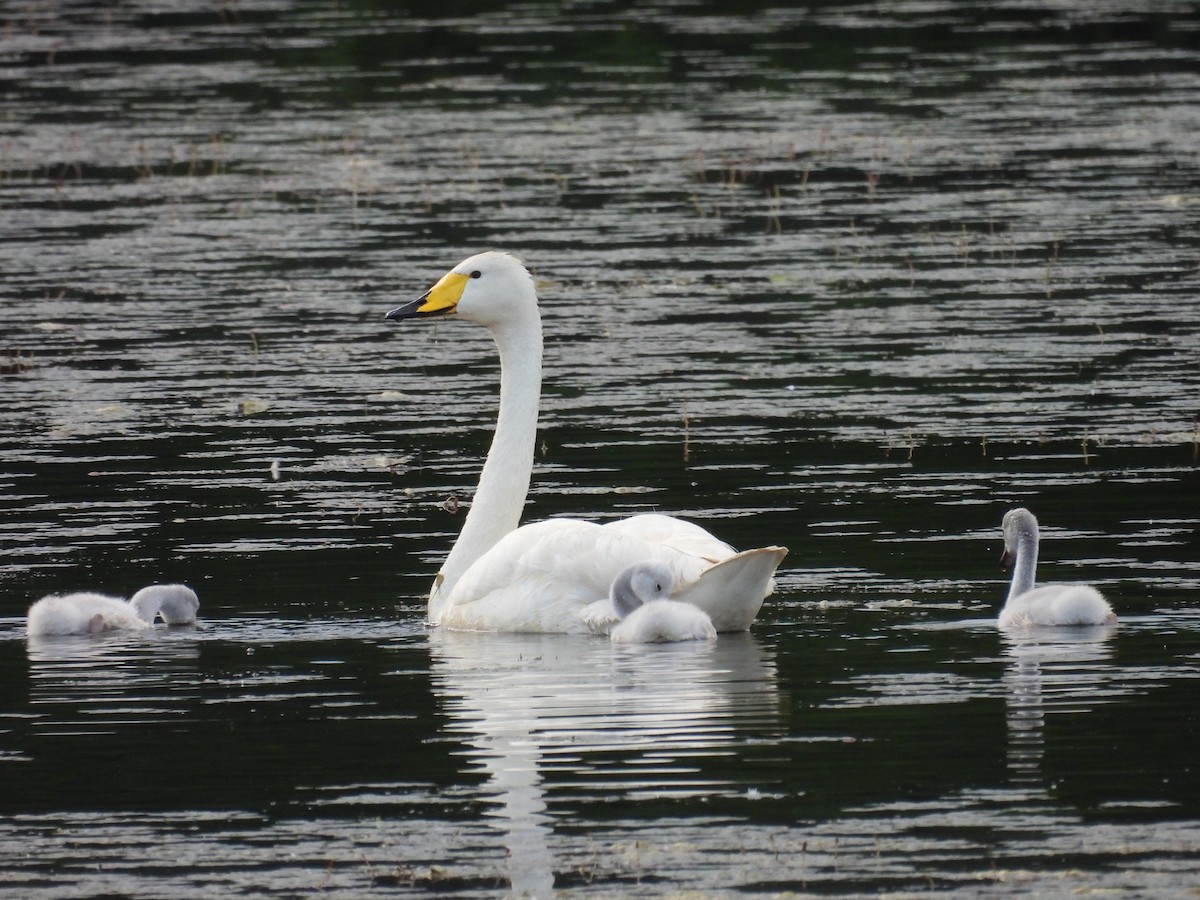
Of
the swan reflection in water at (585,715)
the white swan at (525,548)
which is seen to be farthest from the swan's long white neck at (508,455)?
the swan reflection in water at (585,715)

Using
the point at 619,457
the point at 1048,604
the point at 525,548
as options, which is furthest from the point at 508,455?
the point at 1048,604

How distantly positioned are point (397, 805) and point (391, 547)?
189 inches

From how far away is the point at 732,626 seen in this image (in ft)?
36.2

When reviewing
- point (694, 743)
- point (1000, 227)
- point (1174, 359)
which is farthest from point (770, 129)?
point (694, 743)

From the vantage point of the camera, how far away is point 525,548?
11.4 m

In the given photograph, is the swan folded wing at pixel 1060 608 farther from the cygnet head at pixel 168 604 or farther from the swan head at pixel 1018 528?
the cygnet head at pixel 168 604

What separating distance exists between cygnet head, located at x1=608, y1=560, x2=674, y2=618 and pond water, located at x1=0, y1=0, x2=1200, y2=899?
7.8 inches

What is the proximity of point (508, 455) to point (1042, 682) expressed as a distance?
11.8 feet

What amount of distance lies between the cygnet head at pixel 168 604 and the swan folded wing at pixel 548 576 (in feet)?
3.60

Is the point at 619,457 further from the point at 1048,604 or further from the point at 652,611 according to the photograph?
the point at 1048,604

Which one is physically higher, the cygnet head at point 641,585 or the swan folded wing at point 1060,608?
the cygnet head at point 641,585

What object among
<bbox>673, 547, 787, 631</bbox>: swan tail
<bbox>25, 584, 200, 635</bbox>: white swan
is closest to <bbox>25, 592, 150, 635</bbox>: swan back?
<bbox>25, 584, 200, 635</bbox>: white swan

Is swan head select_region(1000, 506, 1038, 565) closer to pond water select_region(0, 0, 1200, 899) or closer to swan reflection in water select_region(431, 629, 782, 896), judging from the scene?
pond water select_region(0, 0, 1200, 899)

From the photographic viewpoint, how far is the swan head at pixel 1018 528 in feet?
37.0
